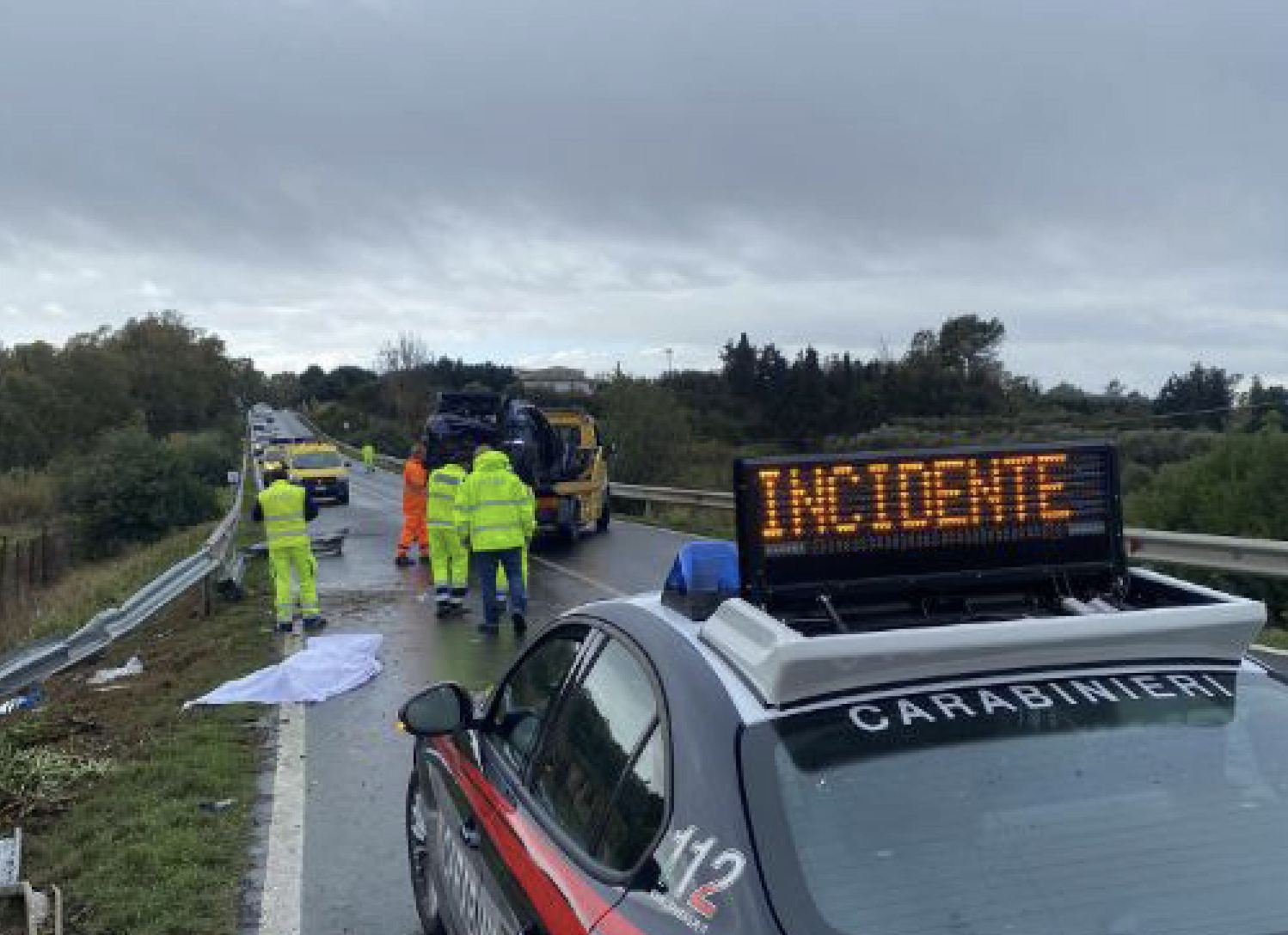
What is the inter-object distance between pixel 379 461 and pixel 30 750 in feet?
172

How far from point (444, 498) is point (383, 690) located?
157 inches

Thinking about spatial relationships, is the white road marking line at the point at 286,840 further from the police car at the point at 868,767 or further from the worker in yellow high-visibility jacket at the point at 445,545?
the worker in yellow high-visibility jacket at the point at 445,545

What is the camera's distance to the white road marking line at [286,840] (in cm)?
471

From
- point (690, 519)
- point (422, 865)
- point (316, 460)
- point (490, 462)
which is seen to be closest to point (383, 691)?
point (490, 462)

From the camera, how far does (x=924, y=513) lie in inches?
136

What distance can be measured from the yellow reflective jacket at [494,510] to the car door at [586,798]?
7476 mm

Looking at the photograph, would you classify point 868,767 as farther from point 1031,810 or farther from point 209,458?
point 209,458

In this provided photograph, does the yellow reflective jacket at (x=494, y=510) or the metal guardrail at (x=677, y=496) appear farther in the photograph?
the metal guardrail at (x=677, y=496)

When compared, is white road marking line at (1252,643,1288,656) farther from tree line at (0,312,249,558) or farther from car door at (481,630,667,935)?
tree line at (0,312,249,558)

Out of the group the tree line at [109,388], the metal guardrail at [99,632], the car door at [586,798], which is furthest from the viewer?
the tree line at [109,388]

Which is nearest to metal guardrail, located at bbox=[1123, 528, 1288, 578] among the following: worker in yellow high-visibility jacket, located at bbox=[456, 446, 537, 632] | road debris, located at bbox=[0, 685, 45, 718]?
worker in yellow high-visibility jacket, located at bbox=[456, 446, 537, 632]

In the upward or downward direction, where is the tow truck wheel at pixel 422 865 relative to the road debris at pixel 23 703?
upward

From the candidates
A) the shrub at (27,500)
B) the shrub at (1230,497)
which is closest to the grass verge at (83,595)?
the shrub at (1230,497)

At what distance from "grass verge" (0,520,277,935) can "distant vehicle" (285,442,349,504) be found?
23466mm
